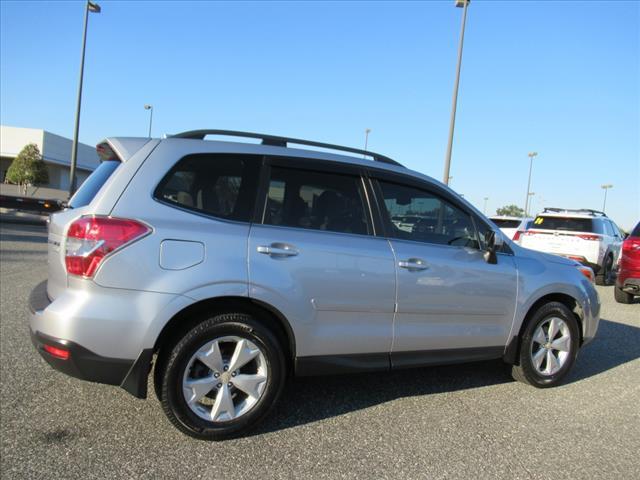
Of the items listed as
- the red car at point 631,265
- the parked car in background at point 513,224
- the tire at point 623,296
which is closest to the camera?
the red car at point 631,265

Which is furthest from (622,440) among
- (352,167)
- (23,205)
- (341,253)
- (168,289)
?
(23,205)

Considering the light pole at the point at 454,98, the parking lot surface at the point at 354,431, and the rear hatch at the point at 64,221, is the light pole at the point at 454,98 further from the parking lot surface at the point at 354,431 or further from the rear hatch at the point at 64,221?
the rear hatch at the point at 64,221

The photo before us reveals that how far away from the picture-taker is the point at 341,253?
3.38 m

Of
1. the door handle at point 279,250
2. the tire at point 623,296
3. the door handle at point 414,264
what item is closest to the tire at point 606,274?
the tire at point 623,296

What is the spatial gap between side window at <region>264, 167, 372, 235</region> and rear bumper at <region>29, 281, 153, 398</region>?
121cm

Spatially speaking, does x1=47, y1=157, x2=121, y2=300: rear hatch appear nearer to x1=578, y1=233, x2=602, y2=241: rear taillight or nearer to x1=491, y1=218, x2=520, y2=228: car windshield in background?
x1=578, y1=233, x2=602, y2=241: rear taillight

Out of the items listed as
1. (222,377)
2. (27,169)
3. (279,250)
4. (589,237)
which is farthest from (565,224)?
(27,169)

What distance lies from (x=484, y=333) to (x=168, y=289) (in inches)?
98.8

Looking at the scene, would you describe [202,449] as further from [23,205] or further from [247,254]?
[23,205]

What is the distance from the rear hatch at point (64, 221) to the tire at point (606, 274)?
1193cm

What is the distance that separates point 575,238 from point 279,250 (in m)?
10.4

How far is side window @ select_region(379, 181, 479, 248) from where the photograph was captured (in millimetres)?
3766

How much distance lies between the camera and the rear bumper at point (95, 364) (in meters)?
2.86

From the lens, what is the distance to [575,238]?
11594 millimetres
